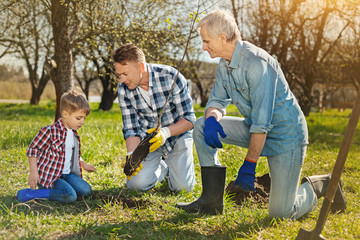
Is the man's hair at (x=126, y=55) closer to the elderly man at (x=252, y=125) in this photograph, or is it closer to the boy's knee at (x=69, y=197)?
the elderly man at (x=252, y=125)

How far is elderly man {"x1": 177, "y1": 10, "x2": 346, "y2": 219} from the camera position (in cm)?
236

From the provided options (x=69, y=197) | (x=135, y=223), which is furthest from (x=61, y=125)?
(x=135, y=223)

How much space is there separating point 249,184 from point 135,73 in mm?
1507

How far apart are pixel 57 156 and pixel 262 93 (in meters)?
1.81

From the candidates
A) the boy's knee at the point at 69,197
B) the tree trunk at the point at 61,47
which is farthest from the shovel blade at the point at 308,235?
the tree trunk at the point at 61,47

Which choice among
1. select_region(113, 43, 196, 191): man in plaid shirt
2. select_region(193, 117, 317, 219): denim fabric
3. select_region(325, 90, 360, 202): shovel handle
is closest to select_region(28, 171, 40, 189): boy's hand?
select_region(113, 43, 196, 191): man in plaid shirt

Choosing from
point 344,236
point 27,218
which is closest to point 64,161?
point 27,218

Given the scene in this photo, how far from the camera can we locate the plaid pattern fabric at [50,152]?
115 inches

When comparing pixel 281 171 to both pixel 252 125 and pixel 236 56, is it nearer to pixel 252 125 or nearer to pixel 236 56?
pixel 252 125

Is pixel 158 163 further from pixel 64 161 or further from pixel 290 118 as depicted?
pixel 290 118

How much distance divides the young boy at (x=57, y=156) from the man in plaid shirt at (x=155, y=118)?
0.52 m

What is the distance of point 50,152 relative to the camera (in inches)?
117

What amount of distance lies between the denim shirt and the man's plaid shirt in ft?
2.74

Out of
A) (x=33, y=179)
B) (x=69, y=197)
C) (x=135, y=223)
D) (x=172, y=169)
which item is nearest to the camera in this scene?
(x=135, y=223)
